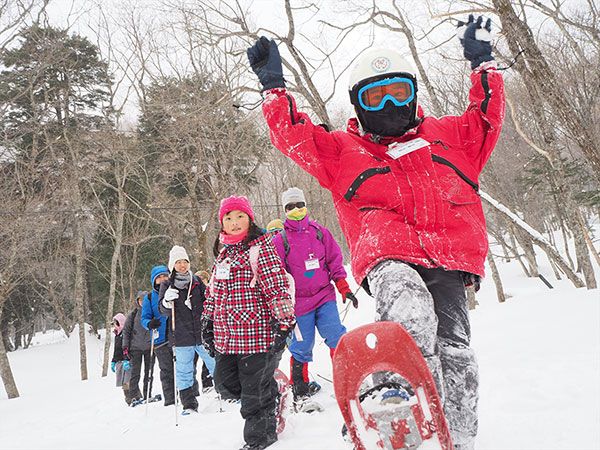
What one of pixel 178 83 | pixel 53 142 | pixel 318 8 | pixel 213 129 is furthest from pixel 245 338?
pixel 53 142

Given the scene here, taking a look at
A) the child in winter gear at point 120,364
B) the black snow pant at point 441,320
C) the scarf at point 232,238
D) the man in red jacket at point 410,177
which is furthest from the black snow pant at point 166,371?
the black snow pant at point 441,320

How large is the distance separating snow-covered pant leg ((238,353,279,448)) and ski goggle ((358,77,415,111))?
6.47ft

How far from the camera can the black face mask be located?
2203mm

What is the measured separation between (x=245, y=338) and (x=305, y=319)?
1201mm

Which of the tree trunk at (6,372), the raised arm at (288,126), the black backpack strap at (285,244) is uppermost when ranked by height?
the raised arm at (288,126)

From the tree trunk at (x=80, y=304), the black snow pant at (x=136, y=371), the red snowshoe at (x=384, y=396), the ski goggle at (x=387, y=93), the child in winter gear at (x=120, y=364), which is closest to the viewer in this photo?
the red snowshoe at (x=384, y=396)

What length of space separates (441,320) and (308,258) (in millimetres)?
2460

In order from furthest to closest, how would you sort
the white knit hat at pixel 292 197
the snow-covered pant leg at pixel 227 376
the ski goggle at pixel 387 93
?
the white knit hat at pixel 292 197
the snow-covered pant leg at pixel 227 376
the ski goggle at pixel 387 93

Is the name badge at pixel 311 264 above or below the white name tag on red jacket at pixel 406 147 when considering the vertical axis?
below

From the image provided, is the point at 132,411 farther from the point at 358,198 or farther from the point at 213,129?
the point at 213,129

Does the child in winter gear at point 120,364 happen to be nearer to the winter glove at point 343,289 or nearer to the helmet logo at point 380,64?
the winter glove at point 343,289

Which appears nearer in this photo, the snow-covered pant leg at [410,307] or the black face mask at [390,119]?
the snow-covered pant leg at [410,307]

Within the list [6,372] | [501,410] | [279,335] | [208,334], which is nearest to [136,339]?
[208,334]

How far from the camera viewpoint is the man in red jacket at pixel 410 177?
77.7 inches
